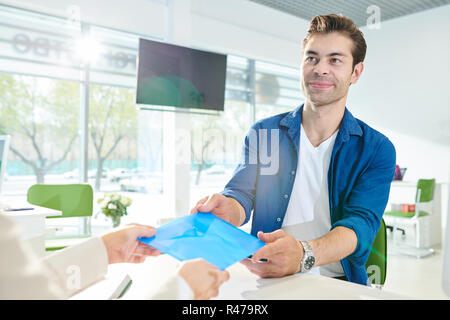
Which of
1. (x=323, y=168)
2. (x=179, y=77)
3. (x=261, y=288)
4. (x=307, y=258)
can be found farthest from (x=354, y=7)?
(x=261, y=288)

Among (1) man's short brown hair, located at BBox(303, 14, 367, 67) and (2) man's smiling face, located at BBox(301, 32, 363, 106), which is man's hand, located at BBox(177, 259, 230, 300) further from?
(1) man's short brown hair, located at BBox(303, 14, 367, 67)

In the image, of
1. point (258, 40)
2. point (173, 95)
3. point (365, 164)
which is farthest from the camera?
point (258, 40)

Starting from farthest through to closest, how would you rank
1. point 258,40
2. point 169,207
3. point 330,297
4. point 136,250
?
point 258,40, point 169,207, point 136,250, point 330,297

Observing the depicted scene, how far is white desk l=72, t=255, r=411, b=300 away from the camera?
2.69ft

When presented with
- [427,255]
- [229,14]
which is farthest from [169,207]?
[427,255]

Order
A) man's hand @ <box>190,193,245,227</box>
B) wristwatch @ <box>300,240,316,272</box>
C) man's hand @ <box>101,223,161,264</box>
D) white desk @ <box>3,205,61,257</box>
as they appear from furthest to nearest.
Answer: white desk @ <box>3,205,61,257</box>
man's hand @ <box>190,193,245,227</box>
wristwatch @ <box>300,240,316,272</box>
man's hand @ <box>101,223,161,264</box>

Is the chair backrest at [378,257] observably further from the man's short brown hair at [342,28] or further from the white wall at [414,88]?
the white wall at [414,88]

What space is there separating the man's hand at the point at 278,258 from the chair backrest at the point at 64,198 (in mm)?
2576

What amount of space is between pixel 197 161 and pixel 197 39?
187 cm

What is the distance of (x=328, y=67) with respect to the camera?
4.45ft

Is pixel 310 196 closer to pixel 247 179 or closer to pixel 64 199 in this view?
pixel 247 179

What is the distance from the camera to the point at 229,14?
5.66 metres

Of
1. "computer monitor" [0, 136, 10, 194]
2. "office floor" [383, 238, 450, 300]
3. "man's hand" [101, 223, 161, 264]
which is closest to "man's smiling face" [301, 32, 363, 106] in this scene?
"man's hand" [101, 223, 161, 264]
